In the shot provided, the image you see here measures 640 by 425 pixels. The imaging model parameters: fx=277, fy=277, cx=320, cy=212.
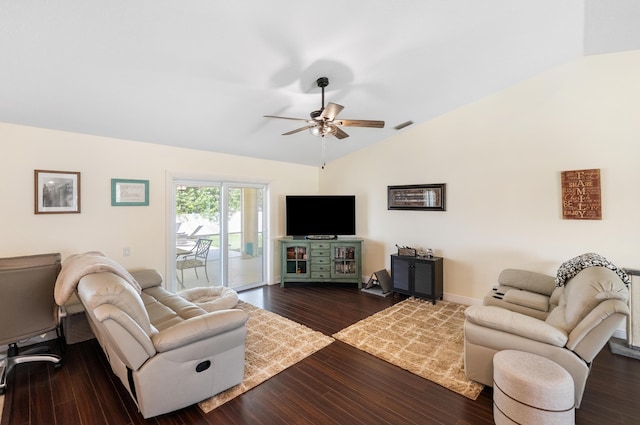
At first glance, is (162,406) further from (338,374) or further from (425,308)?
(425,308)

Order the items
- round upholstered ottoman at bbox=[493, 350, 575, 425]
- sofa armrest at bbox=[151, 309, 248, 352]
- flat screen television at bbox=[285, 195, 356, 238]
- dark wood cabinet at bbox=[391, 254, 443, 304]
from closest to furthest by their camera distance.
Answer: round upholstered ottoman at bbox=[493, 350, 575, 425], sofa armrest at bbox=[151, 309, 248, 352], dark wood cabinet at bbox=[391, 254, 443, 304], flat screen television at bbox=[285, 195, 356, 238]

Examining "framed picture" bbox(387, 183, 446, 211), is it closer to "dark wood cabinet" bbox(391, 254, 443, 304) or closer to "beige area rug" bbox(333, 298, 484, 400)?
"dark wood cabinet" bbox(391, 254, 443, 304)

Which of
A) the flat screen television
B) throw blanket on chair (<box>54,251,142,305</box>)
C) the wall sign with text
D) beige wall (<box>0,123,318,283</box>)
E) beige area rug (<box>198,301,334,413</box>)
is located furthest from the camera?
the flat screen television

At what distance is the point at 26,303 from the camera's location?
2520 mm

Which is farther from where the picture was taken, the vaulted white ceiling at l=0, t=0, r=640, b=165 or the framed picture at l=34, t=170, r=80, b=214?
the framed picture at l=34, t=170, r=80, b=214

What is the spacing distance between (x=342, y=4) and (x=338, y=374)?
3.09 metres

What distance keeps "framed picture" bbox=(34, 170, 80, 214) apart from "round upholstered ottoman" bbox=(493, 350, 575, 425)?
4.49 meters

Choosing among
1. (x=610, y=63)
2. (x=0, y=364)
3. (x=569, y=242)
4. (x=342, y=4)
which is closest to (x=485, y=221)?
(x=569, y=242)

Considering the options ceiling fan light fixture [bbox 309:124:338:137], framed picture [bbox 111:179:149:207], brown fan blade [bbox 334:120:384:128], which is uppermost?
brown fan blade [bbox 334:120:384:128]

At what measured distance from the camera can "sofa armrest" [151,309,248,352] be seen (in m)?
1.96

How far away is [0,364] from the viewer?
2.61m

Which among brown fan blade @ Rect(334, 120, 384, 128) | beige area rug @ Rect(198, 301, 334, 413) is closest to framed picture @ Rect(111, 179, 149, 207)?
beige area rug @ Rect(198, 301, 334, 413)

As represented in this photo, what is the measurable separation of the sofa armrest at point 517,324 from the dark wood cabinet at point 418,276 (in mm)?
1859

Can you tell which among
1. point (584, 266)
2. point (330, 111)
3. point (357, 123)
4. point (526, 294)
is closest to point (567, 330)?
point (584, 266)
